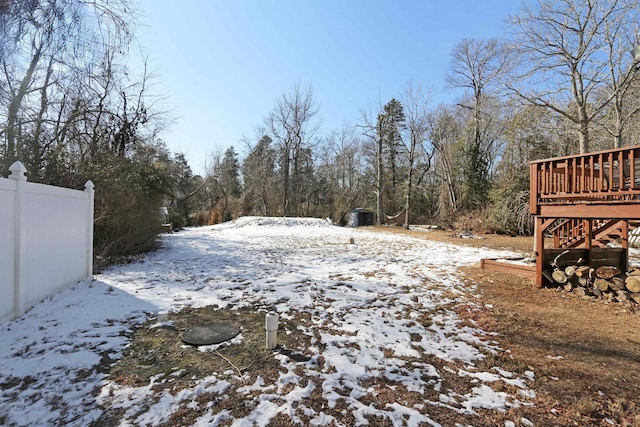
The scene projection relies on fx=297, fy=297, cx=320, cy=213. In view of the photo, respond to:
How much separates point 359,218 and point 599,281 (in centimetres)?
1679

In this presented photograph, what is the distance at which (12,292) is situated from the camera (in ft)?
10.9

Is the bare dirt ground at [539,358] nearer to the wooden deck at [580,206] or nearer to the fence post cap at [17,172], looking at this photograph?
the wooden deck at [580,206]

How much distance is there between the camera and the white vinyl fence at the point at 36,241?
3.25 m

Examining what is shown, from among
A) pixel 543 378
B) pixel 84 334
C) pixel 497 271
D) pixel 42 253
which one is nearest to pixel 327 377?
pixel 543 378

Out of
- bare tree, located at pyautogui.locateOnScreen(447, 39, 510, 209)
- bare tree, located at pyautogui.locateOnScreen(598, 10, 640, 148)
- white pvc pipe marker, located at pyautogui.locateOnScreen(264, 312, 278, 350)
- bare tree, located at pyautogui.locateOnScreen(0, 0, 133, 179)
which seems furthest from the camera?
bare tree, located at pyautogui.locateOnScreen(447, 39, 510, 209)

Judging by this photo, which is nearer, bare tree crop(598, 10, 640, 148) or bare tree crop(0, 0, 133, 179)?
bare tree crop(0, 0, 133, 179)

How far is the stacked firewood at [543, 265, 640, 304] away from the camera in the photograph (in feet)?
14.0

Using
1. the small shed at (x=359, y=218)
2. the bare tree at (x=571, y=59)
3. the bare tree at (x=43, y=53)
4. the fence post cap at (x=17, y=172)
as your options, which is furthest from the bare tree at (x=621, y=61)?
the fence post cap at (x=17, y=172)

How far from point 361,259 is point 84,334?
5.55 metres

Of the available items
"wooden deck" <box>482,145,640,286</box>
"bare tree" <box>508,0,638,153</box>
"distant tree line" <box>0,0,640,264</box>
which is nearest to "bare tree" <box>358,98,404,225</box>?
"distant tree line" <box>0,0,640,264</box>

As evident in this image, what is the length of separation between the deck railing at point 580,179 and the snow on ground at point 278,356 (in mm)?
2206

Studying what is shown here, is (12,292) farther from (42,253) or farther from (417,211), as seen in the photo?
(417,211)

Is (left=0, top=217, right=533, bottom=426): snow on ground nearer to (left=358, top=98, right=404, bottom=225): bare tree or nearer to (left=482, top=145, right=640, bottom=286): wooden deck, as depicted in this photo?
(left=482, top=145, right=640, bottom=286): wooden deck

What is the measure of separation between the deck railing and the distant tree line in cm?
577
